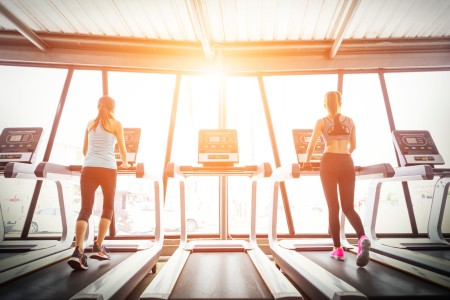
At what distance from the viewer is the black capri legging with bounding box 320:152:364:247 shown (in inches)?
85.6

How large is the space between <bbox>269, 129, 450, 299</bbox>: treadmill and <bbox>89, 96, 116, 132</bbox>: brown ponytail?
65.5 inches

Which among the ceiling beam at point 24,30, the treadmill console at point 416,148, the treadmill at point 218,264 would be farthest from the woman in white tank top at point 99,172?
the treadmill console at point 416,148

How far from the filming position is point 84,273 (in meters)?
2.00

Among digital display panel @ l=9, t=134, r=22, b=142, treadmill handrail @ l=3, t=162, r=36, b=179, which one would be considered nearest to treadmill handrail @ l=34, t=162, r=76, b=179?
treadmill handrail @ l=3, t=162, r=36, b=179

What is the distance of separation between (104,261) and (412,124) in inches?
194

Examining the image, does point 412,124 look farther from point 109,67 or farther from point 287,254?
point 109,67

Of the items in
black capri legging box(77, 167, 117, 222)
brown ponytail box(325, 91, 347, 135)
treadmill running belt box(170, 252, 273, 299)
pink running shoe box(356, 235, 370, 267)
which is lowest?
treadmill running belt box(170, 252, 273, 299)

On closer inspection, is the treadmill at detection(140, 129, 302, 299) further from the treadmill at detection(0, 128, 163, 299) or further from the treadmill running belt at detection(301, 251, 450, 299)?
the treadmill running belt at detection(301, 251, 450, 299)

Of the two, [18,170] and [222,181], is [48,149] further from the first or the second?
[222,181]

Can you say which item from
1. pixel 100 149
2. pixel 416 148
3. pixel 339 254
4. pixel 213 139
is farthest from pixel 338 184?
pixel 100 149

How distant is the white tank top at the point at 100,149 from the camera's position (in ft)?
7.06

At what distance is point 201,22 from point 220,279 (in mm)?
3259

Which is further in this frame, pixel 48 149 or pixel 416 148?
pixel 48 149

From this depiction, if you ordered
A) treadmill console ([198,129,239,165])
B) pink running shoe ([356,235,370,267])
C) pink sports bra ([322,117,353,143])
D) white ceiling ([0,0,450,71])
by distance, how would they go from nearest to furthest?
pink running shoe ([356,235,370,267]) → pink sports bra ([322,117,353,143]) → treadmill console ([198,129,239,165]) → white ceiling ([0,0,450,71])
